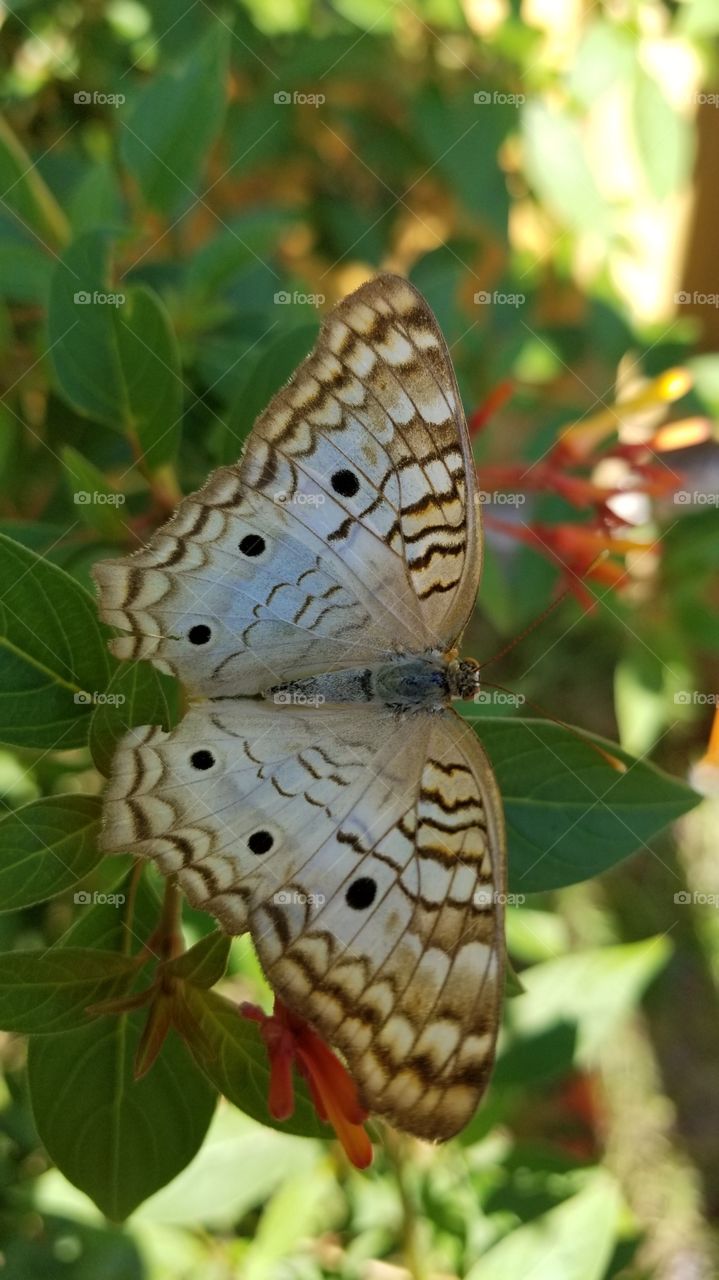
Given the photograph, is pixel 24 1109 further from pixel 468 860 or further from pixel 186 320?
pixel 186 320

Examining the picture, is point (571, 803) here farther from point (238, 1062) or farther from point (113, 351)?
point (113, 351)

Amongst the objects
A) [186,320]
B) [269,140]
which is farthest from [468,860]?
[269,140]

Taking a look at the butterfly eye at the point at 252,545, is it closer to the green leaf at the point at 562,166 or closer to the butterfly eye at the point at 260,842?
the butterfly eye at the point at 260,842

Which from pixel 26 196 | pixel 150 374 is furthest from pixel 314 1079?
pixel 26 196

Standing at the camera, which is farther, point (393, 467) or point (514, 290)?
point (514, 290)

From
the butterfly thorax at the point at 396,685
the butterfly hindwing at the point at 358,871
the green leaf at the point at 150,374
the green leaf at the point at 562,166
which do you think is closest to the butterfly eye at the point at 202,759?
the butterfly hindwing at the point at 358,871

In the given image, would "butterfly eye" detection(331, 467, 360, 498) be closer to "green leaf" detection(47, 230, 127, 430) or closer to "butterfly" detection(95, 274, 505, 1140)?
"butterfly" detection(95, 274, 505, 1140)

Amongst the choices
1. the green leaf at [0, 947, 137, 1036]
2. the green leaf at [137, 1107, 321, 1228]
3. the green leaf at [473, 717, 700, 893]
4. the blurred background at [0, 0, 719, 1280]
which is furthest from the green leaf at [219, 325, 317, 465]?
the green leaf at [137, 1107, 321, 1228]
